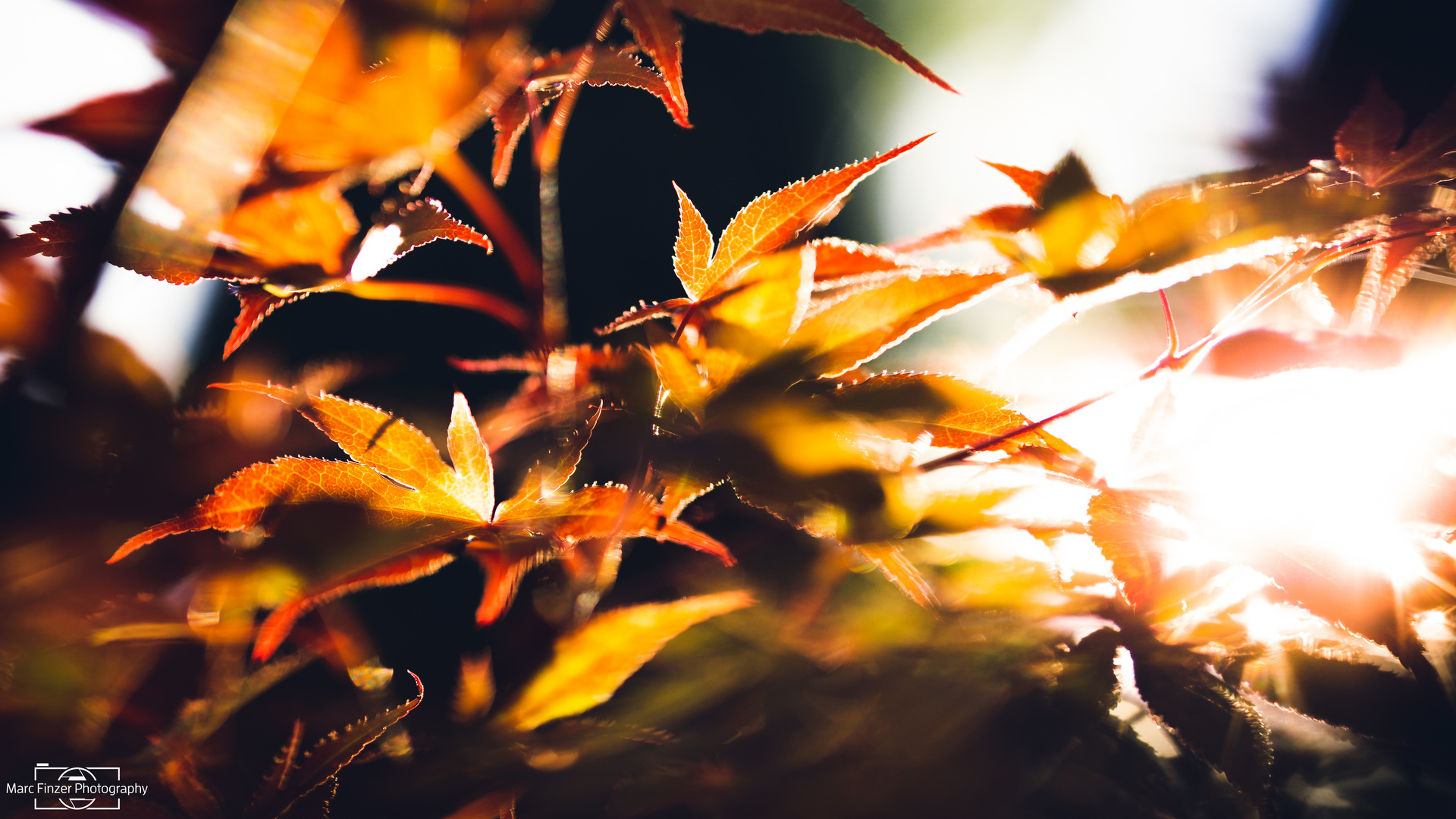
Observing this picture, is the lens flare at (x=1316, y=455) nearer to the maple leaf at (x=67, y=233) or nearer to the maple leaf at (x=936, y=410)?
the maple leaf at (x=936, y=410)

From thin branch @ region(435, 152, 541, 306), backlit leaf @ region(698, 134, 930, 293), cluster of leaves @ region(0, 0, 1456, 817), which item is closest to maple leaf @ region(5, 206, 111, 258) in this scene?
cluster of leaves @ region(0, 0, 1456, 817)

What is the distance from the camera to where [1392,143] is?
0.27 meters

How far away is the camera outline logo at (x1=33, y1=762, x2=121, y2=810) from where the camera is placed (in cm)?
23

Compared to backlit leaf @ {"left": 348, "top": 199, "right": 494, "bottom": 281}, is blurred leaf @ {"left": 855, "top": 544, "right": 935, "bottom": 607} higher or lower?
lower

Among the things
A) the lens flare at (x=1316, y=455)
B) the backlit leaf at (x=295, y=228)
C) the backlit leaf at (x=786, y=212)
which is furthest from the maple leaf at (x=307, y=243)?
the lens flare at (x=1316, y=455)

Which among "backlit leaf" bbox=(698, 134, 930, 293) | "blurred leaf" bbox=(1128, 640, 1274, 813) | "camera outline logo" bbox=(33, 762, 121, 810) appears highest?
"backlit leaf" bbox=(698, 134, 930, 293)

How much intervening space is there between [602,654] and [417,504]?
0.10 meters

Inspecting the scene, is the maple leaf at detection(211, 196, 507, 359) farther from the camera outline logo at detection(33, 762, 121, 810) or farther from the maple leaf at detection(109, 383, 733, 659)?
the camera outline logo at detection(33, 762, 121, 810)

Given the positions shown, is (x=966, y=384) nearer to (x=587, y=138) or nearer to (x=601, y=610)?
(x=601, y=610)

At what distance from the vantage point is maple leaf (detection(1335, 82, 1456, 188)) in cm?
26

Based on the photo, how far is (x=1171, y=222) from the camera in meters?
0.23

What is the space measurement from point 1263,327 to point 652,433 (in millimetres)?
342

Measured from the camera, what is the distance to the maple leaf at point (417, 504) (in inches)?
8.5

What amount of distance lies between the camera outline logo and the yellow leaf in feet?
0.55
